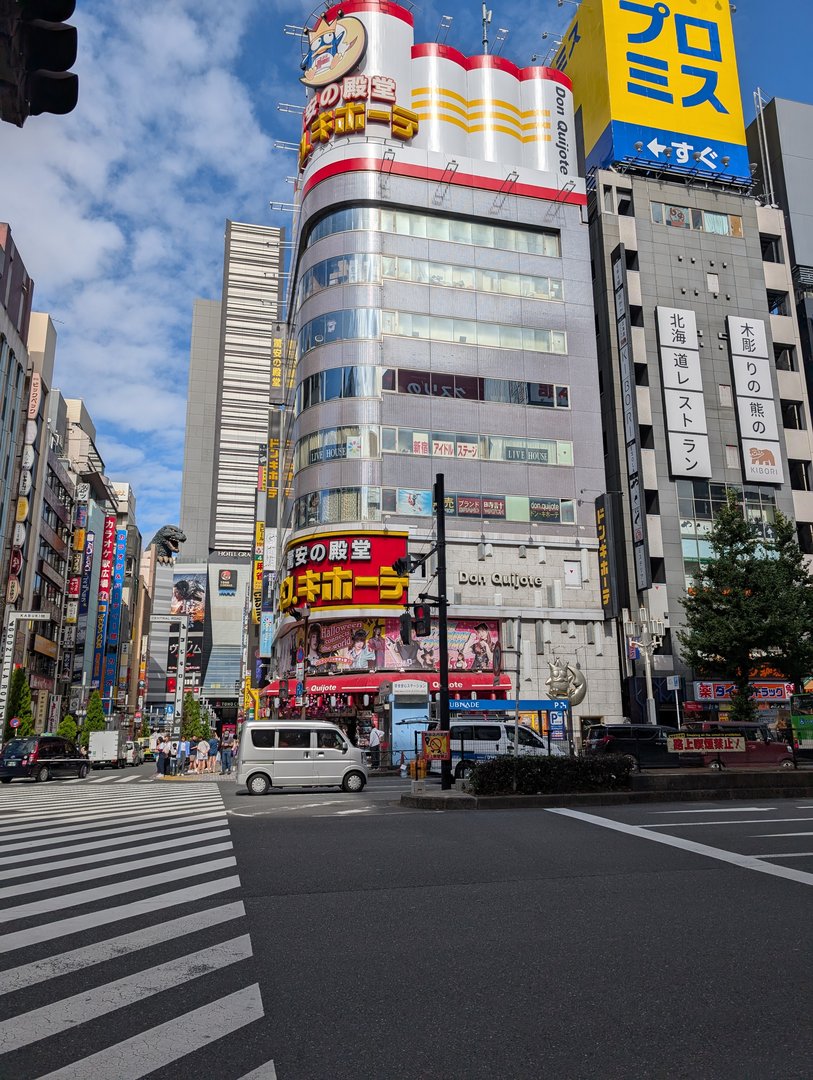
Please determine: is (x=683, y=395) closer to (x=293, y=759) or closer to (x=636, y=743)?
(x=636, y=743)

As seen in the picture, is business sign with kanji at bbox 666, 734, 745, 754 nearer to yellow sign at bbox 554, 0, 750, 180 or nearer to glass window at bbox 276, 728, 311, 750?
glass window at bbox 276, 728, 311, 750

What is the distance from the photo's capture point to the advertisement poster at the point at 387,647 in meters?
40.7

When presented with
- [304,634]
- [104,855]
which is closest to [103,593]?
[304,634]

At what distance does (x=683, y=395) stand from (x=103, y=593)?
2409 inches

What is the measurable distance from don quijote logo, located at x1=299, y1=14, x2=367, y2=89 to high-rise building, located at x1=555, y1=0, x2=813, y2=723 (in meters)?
17.6

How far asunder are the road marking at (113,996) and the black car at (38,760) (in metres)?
27.6

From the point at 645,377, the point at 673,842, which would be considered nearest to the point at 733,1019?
the point at 673,842

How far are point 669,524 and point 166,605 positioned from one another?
112m

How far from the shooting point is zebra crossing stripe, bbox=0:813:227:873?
1020 centimetres

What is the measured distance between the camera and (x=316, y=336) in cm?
4556

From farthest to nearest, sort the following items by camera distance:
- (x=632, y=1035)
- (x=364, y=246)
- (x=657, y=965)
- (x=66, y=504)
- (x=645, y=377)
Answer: (x=66, y=504) < (x=645, y=377) < (x=364, y=246) < (x=657, y=965) < (x=632, y=1035)

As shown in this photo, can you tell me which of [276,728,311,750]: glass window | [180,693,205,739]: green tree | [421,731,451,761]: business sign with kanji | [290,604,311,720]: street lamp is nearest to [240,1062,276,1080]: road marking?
[421,731,451,761]: business sign with kanji

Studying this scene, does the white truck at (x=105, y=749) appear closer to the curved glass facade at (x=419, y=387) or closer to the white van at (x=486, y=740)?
the curved glass facade at (x=419, y=387)

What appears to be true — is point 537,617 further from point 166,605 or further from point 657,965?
point 166,605
